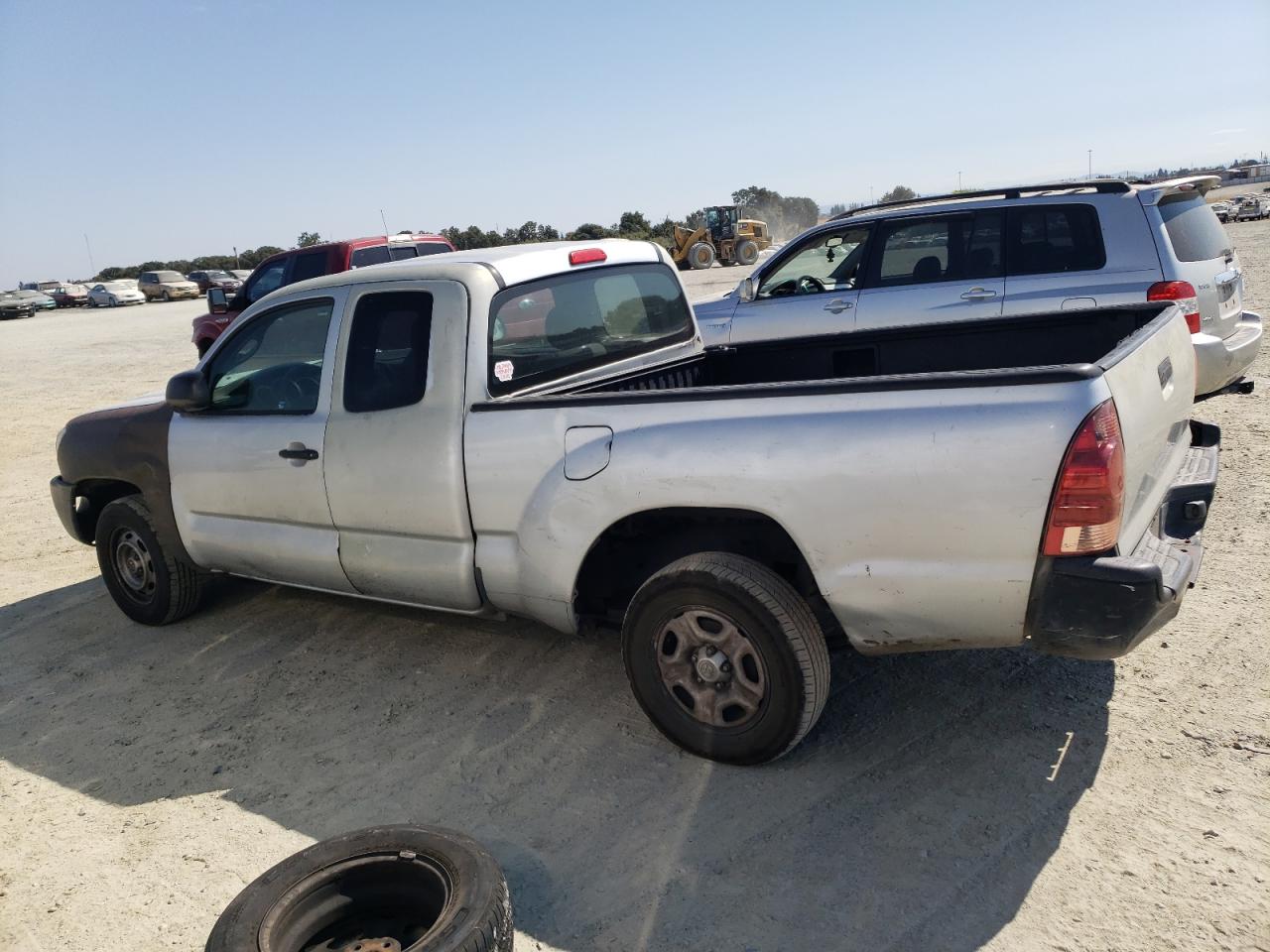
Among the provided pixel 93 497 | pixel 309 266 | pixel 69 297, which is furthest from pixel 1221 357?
pixel 69 297

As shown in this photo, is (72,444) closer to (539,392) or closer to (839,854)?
(539,392)

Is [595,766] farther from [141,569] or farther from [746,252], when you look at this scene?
[746,252]

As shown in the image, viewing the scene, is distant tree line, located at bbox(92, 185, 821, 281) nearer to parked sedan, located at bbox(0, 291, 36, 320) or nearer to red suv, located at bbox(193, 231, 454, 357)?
parked sedan, located at bbox(0, 291, 36, 320)

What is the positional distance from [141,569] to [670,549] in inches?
132

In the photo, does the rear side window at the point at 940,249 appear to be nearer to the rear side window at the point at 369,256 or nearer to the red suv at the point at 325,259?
the red suv at the point at 325,259

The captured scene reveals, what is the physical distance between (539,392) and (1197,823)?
2.79 metres

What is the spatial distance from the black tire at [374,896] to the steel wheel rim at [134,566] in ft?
10.00

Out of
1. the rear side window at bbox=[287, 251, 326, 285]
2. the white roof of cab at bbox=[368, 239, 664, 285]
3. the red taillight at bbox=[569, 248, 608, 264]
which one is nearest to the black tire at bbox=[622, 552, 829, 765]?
the white roof of cab at bbox=[368, 239, 664, 285]

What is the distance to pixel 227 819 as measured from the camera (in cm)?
343

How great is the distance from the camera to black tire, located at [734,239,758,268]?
126ft

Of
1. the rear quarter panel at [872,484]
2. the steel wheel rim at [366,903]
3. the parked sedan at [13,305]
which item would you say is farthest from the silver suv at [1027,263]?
the parked sedan at [13,305]

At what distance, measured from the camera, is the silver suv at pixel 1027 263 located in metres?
6.34

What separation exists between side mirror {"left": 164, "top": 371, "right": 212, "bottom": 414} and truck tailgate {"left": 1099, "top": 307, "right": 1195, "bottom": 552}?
4021 mm

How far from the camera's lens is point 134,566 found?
543 centimetres
